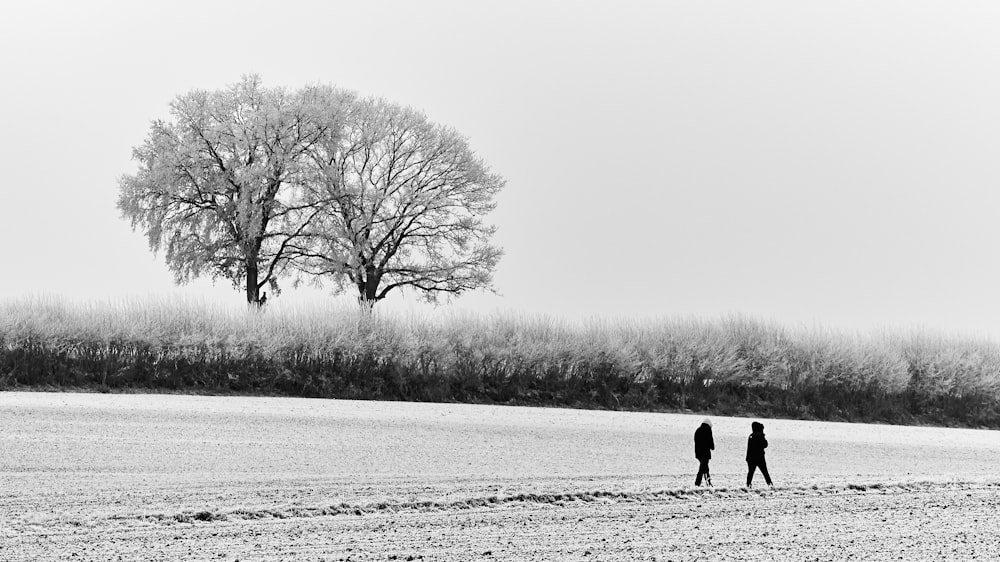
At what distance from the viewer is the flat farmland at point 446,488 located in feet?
22.9

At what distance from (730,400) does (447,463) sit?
899 cm

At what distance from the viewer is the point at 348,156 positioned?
102 ft

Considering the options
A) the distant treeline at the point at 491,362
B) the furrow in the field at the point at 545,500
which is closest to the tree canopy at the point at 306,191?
the distant treeline at the point at 491,362

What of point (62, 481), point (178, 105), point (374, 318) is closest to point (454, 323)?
point (374, 318)

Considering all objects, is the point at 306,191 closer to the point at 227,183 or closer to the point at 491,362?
the point at 227,183

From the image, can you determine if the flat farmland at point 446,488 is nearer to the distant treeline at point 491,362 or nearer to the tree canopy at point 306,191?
the distant treeline at point 491,362

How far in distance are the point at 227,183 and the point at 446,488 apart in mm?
22213

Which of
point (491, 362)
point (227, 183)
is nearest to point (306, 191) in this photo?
point (227, 183)

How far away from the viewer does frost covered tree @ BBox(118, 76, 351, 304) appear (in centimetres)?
2939

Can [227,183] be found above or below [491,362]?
above

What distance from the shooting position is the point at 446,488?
9148 mm

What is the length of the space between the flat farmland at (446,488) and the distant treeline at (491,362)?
202 centimetres

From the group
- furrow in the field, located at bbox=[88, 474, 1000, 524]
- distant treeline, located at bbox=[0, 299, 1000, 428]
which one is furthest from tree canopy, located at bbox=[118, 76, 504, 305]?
furrow in the field, located at bbox=[88, 474, 1000, 524]

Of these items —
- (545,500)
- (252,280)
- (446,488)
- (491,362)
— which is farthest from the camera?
(252,280)
